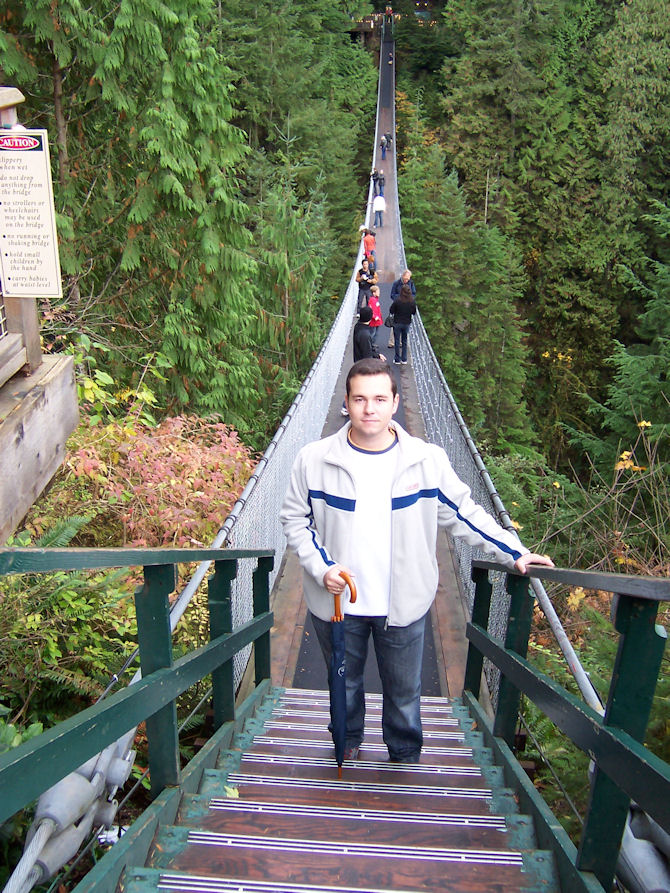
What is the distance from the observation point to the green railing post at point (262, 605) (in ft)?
13.3

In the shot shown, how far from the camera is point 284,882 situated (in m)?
1.96

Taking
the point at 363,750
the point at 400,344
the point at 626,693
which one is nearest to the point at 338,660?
the point at 363,750

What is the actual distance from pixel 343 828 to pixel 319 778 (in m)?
0.61

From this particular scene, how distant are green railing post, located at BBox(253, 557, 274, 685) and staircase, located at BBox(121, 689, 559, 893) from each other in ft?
2.60

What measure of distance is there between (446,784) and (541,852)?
0.87 m

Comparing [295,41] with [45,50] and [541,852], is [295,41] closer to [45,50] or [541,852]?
[45,50]

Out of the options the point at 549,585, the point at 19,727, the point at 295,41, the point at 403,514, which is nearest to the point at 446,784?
the point at 403,514

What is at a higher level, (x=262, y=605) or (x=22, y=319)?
(x=22, y=319)

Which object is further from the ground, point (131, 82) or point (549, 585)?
point (131, 82)

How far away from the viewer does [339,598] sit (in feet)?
9.02

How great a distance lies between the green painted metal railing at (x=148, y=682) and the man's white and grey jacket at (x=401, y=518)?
1.23 ft

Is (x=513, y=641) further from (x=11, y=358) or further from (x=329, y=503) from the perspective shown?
(x=11, y=358)

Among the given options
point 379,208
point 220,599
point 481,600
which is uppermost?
point 379,208

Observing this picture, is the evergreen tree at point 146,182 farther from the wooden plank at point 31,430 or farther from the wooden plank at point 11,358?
the wooden plank at point 11,358
